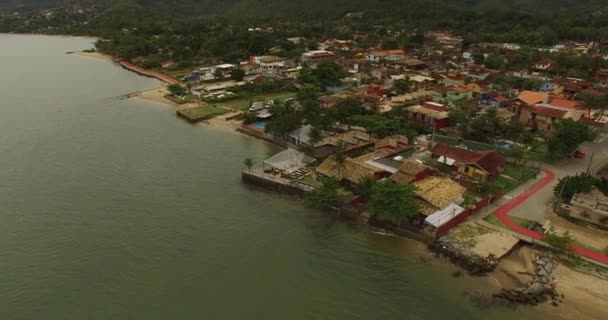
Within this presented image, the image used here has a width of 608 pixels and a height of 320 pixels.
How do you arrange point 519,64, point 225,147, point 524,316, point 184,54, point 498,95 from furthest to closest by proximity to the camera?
point 184,54, point 519,64, point 498,95, point 225,147, point 524,316

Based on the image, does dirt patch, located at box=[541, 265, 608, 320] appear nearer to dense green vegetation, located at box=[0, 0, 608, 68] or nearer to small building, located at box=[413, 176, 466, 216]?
small building, located at box=[413, 176, 466, 216]

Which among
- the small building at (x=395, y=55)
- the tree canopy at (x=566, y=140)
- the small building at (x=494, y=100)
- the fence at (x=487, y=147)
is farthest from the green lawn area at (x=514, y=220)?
the small building at (x=395, y=55)

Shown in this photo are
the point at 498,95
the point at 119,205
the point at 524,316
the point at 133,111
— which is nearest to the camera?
the point at 524,316

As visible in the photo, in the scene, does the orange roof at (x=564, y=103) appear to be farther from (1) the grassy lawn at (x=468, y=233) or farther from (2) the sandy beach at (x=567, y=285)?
(2) the sandy beach at (x=567, y=285)

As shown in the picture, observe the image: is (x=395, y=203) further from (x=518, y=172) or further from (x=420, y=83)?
(x=420, y=83)

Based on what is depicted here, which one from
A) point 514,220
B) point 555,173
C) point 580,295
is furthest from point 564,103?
point 580,295

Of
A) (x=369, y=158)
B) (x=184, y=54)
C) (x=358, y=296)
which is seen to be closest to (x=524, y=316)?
(x=358, y=296)

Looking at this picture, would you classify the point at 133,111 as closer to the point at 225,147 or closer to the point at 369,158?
the point at 225,147
